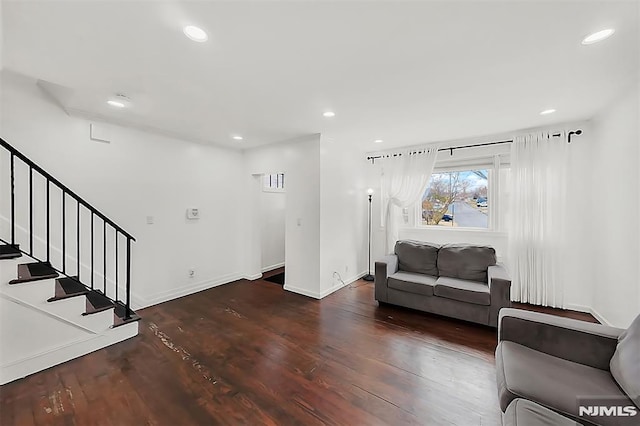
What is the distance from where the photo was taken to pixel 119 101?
9.36ft

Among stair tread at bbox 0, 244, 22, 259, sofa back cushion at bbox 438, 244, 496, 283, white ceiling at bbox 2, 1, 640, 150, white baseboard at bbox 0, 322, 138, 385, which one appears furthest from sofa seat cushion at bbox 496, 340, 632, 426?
stair tread at bbox 0, 244, 22, 259

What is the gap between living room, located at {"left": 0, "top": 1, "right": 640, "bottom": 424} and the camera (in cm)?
172

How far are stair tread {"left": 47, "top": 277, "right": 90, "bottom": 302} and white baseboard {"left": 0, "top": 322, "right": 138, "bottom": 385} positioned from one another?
0.46 meters

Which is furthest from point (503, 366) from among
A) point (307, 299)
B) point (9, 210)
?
point (9, 210)

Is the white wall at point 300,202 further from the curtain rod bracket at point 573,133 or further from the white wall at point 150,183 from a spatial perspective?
the curtain rod bracket at point 573,133

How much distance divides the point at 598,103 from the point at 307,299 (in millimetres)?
4276

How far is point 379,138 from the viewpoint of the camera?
4.32 meters

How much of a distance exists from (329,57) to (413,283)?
286 cm

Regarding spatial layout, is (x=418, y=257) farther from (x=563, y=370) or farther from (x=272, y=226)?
(x=272, y=226)

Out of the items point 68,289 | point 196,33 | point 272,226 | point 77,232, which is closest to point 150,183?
point 77,232

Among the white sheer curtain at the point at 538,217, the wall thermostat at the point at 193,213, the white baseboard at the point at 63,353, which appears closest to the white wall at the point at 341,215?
the wall thermostat at the point at 193,213

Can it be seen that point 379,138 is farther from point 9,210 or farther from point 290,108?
point 9,210

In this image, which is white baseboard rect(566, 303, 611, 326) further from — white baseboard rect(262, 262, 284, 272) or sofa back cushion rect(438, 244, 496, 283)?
white baseboard rect(262, 262, 284, 272)

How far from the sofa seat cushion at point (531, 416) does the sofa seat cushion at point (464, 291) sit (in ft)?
6.33
